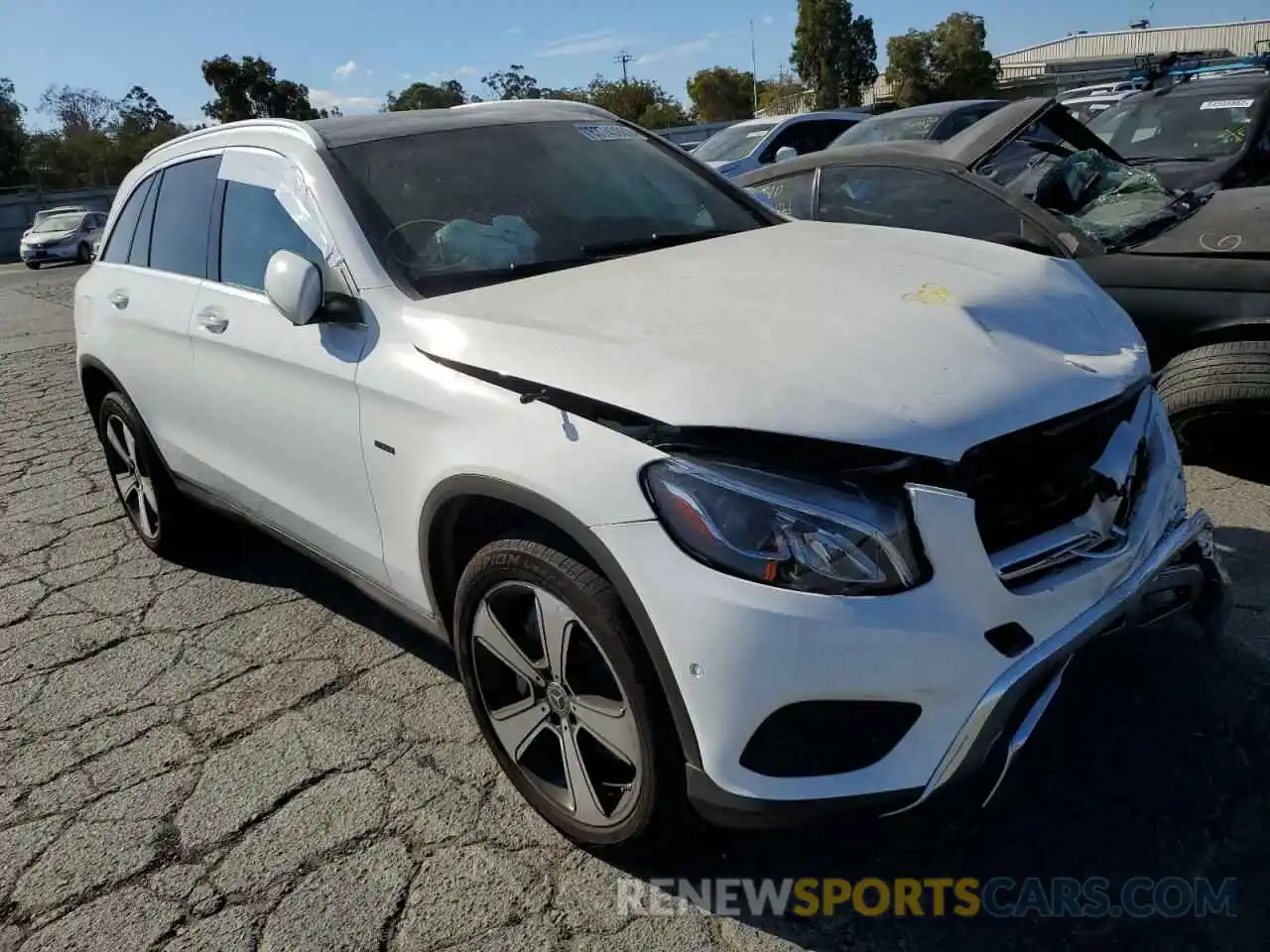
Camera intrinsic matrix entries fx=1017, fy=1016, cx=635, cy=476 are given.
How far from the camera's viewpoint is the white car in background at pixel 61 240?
26.5 metres

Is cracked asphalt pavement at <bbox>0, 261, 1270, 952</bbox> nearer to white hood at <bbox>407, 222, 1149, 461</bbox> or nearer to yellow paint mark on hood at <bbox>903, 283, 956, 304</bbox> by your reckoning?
white hood at <bbox>407, 222, 1149, 461</bbox>

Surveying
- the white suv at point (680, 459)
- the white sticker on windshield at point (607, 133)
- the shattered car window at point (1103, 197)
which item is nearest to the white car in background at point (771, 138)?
the shattered car window at point (1103, 197)

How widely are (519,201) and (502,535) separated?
120cm

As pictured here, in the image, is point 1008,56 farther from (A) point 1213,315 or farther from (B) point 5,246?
(A) point 1213,315

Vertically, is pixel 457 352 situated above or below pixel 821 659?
above

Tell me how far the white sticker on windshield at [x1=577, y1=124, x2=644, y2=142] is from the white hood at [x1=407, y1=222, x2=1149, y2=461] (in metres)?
0.89

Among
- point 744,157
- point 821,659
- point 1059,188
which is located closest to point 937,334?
point 821,659

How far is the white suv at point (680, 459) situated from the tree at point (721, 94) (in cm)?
6559

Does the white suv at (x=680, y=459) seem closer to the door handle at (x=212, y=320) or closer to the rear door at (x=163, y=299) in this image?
the door handle at (x=212, y=320)

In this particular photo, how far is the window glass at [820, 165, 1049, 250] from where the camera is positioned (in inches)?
177

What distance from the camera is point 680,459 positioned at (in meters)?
1.91

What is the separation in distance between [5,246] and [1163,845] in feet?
142

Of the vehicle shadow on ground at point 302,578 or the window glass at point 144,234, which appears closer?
the vehicle shadow on ground at point 302,578

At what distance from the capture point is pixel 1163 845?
226cm
